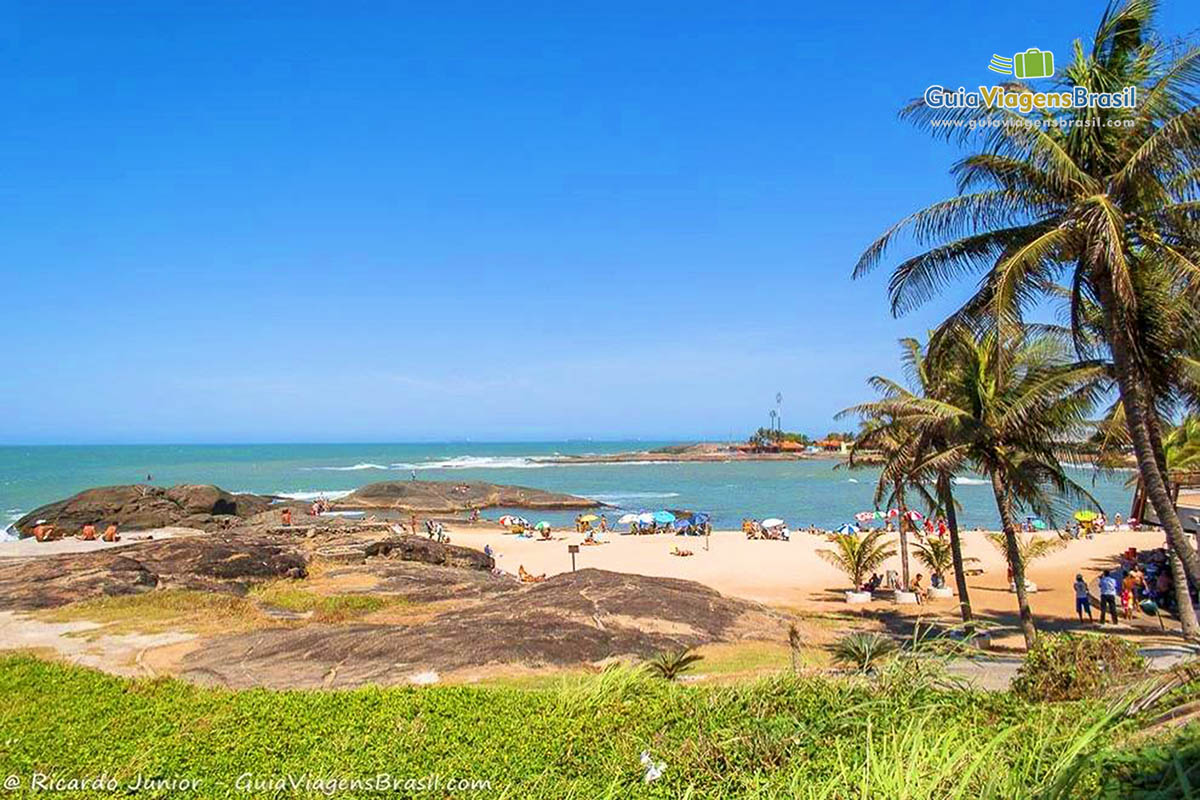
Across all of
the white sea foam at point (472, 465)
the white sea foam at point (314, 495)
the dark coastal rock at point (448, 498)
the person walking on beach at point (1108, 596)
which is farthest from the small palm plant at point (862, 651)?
the white sea foam at point (472, 465)

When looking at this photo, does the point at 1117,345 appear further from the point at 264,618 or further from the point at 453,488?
the point at 453,488

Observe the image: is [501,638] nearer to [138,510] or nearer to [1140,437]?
[1140,437]

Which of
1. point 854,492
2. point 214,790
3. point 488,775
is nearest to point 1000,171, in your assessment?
point 488,775

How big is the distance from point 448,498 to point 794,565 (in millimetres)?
43413

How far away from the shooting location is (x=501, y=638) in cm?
1273

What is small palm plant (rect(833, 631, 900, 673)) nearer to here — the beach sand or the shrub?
the shrub

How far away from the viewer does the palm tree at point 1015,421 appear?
47.9 ft

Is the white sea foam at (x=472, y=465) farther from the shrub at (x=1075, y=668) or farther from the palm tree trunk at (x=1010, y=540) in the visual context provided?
the shrub at (x=1075, y=668)

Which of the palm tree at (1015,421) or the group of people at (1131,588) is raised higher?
the palm tree at (1015,421)

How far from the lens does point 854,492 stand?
7712 cm

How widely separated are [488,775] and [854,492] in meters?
77.1

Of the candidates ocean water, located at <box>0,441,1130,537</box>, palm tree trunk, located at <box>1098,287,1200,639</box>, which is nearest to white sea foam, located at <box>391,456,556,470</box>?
ocean water, located at <box>0,441,1130,537</box>

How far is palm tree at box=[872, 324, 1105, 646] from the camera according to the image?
1459 centimetres

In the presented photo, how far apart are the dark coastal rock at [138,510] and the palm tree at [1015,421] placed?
41.3 meters
